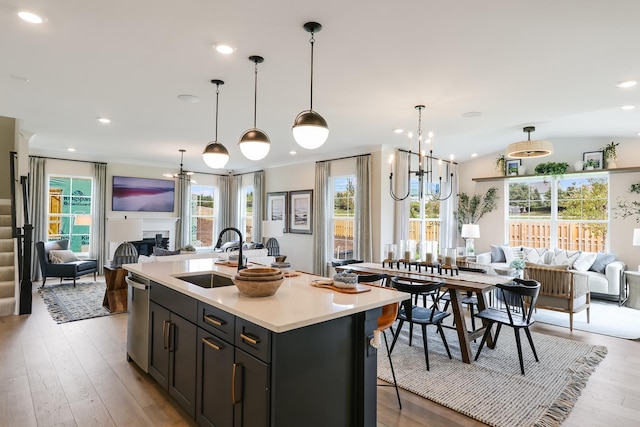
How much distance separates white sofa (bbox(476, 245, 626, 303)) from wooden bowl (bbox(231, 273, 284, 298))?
449cm

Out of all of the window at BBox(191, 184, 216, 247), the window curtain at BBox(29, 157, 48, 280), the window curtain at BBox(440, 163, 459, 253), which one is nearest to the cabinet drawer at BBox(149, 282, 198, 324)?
the window curtain at BBox(29, 157, 48, 280)

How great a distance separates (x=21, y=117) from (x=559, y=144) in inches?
376

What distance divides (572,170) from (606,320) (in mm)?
3359

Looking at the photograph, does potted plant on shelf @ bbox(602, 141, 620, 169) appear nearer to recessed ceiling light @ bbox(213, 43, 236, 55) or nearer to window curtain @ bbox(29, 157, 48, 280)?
recessed ceiling light @ bbox(213, 43, 236, 55)

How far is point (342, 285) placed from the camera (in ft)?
7.95

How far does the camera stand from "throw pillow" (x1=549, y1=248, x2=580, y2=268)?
6734 mm

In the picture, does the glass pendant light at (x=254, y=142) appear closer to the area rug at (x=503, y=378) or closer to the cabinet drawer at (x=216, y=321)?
the cabinet drawer at (x=216, y=321)

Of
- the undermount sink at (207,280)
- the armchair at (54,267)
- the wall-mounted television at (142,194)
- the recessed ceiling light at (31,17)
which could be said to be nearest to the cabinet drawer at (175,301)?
the undermount sink at (207,280)

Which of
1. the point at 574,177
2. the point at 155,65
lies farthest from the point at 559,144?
the point at 155,65

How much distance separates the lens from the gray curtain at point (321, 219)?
7.38 metres

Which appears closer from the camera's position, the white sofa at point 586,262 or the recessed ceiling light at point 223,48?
the recessed ceiling light at point 223,48

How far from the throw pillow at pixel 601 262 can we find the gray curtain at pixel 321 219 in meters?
4.97

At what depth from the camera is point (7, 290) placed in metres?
4.99

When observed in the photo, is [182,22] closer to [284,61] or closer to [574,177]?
[284,61]
